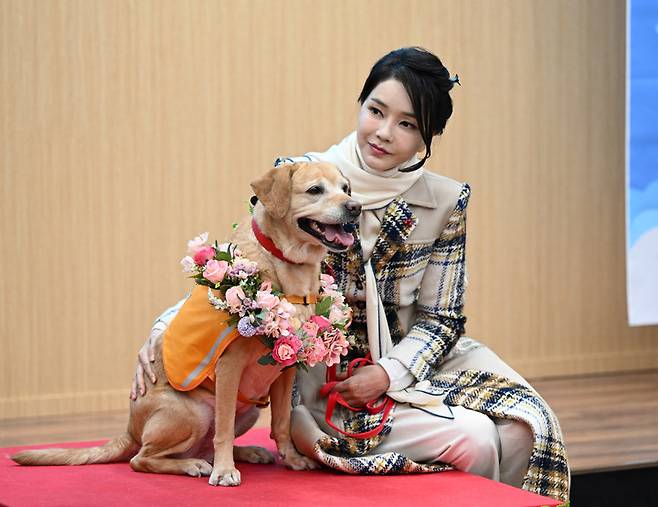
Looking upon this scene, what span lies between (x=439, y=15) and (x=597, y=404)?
6.62ft

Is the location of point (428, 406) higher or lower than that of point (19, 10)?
lower

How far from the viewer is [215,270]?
87.4 inches

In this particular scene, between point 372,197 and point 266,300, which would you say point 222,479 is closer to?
point 266,300

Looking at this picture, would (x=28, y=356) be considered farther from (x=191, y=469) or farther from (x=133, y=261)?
(x=191, y=469)

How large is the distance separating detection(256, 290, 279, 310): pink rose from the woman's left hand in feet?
1.38

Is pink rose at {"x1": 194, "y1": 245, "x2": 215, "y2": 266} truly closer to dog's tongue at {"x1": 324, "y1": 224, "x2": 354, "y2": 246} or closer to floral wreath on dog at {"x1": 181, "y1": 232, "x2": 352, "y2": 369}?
floral wreath on dog at {"x1": 181, "y1": 232, "x2": 352, "y2": 369}

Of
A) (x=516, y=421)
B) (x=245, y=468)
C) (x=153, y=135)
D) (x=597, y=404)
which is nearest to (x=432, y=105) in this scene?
(x=516, y=421)

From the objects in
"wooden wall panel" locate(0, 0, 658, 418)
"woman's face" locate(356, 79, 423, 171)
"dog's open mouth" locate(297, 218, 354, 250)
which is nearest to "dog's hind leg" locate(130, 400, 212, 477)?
"dog's open mouth" locate(297, 218, 354, 250)

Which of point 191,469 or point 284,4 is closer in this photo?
point 191,469

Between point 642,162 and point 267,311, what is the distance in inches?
138

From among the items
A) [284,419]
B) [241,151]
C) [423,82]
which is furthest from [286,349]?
[241,151]

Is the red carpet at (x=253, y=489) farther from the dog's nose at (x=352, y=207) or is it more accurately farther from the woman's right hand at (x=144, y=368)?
the dog's nose at (x=352, y=207)

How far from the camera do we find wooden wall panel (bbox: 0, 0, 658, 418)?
425cm

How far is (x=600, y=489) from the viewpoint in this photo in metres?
3.45
